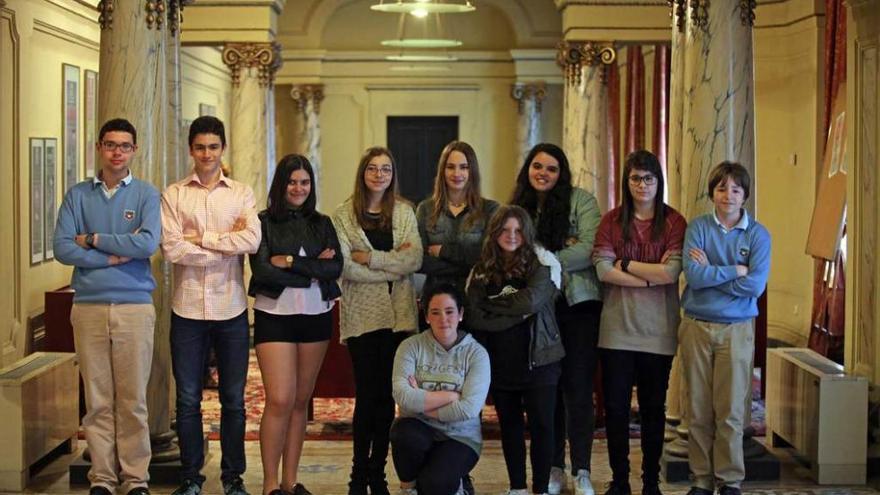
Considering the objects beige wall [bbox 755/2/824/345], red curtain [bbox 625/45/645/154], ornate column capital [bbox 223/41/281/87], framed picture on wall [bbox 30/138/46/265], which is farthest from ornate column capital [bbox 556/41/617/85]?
framed picture on wall [bbox 30/138/46/265]

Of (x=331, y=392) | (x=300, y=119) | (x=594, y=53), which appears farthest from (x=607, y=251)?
(x=300, y=119)

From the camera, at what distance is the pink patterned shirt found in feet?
20.5

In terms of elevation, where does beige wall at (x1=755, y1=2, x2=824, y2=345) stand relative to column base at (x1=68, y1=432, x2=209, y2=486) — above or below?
above

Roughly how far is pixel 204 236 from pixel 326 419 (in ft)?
11.8

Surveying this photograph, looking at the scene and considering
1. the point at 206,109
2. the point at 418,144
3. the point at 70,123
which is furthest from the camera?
the point at 418,144

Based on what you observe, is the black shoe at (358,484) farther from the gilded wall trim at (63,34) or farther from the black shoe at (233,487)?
Result: the gilded wall trim at (63,34)

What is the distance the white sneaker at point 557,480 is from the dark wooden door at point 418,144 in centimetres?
1559

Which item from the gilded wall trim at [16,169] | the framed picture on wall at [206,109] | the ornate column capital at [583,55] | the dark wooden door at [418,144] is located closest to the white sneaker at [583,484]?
the gilded wall trim at [16,169]

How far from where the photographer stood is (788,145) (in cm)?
1280

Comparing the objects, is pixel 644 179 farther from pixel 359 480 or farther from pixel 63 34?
pixel 63 34

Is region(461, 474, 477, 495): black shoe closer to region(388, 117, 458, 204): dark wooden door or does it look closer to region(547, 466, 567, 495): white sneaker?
region(547, 466, 567, 495): white sneaker

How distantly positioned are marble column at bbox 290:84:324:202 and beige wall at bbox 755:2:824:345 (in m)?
9.48

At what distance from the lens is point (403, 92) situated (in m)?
22.5

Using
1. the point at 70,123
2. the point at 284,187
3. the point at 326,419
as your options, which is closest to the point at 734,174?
the point at 284,187
